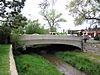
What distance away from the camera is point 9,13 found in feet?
136

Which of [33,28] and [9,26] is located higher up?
[9,26]

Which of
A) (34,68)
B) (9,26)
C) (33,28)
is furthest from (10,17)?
(33,28)

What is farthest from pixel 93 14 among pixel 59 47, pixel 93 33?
pixel 93 33

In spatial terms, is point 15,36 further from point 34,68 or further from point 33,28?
point 33,28

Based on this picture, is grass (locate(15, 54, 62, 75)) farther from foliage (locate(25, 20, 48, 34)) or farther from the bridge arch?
foliage (locate(25, 20, 48, 34))

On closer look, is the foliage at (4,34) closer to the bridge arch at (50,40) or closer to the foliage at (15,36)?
the foliage at (15,36)

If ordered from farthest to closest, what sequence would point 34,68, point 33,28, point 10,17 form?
point 33,28 → point 10,17 → point 34,68

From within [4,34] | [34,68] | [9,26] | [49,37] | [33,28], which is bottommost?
[34,68]

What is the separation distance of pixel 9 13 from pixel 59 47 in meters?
22.2

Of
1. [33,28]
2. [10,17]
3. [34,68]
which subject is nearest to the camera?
[34,68]

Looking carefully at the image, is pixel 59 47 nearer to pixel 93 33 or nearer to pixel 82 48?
pixel 82 48

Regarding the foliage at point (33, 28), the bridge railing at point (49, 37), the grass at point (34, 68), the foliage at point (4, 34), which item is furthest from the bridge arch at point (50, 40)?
the foliage at point (33, 28)

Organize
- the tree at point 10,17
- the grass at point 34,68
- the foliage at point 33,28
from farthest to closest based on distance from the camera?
1. the foliage at point 33,28
2. the tree at point 10,17
3. the grass at point 34,68

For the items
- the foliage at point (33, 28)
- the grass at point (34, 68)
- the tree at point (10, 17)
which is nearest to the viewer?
the grass at point (34, 68)
